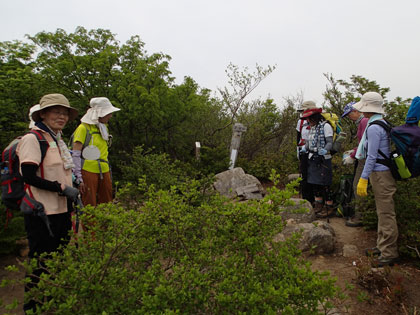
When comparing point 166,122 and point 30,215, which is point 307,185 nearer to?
point 166,122

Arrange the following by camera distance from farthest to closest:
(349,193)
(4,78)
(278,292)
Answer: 1. (4,78)
2. (349,193)
3. (278,292)

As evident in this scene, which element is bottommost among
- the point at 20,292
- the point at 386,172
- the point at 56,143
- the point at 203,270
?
the point at 20,292

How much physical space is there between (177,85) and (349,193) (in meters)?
4.45

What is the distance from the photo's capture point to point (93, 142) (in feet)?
12.4

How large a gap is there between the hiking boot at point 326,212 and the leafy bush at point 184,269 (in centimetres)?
361

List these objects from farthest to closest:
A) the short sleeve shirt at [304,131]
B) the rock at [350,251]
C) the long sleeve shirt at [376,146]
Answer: the short sleeve shirt at [304,131] → the rock at [350,251] → the long sleeve shirt at [376,146]

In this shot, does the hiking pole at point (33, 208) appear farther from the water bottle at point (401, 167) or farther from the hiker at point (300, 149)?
the hiker at point (300, 149)

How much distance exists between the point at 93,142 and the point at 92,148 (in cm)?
8

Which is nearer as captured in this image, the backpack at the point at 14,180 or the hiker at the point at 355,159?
the backpack at the point at 14,180

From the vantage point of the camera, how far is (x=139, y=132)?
7023 millimetres

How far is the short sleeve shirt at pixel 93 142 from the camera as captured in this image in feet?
12.1

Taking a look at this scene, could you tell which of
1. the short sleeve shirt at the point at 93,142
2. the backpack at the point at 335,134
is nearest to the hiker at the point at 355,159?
the backpack at the point at 335,134

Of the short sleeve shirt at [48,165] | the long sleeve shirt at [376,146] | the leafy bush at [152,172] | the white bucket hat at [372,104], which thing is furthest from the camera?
the leafy bush at [152,172]

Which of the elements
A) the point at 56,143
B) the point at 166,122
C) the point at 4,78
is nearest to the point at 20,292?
the point at 56,143
